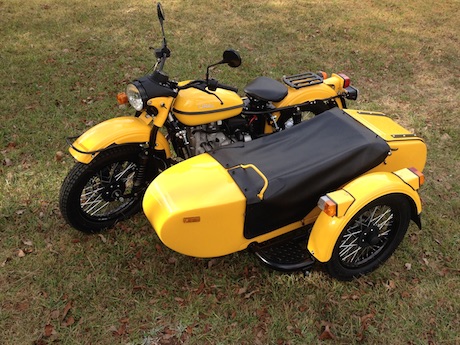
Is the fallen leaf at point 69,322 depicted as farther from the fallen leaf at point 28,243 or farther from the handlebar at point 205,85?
the handlebar at point 205,85

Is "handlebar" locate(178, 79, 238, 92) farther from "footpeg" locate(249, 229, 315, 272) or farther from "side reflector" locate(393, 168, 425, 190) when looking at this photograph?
"side reflector" locate(393, 168, 425, 190)

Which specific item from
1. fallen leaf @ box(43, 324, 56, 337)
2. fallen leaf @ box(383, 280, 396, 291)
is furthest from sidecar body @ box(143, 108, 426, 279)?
fallen leaf @ box(43, 324, 56, 337)

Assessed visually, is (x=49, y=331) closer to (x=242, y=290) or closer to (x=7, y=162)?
(x=242, y=290)

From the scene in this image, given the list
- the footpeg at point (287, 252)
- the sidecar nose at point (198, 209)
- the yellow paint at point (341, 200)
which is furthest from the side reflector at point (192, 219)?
the yellow paint at point (341, 200)

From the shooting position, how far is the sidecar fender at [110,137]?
11.2 feet

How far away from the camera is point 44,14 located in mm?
8492

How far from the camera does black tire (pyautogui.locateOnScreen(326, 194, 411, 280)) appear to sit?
3.23m

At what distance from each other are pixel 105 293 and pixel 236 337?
3.73ft

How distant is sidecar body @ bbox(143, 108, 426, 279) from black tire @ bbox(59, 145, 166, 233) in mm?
656

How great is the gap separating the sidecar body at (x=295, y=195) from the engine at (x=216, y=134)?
520mm

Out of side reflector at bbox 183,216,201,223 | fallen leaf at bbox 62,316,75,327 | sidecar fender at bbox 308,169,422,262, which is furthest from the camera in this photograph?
fallen leaf at bbox 62,316,75,327

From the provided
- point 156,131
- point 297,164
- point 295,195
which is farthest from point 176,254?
point 297,164

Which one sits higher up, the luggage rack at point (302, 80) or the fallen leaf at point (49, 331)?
the luggage rack at point (302, 80)

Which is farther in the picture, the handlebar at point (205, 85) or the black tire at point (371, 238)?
the handlebar at point (205, 85)
